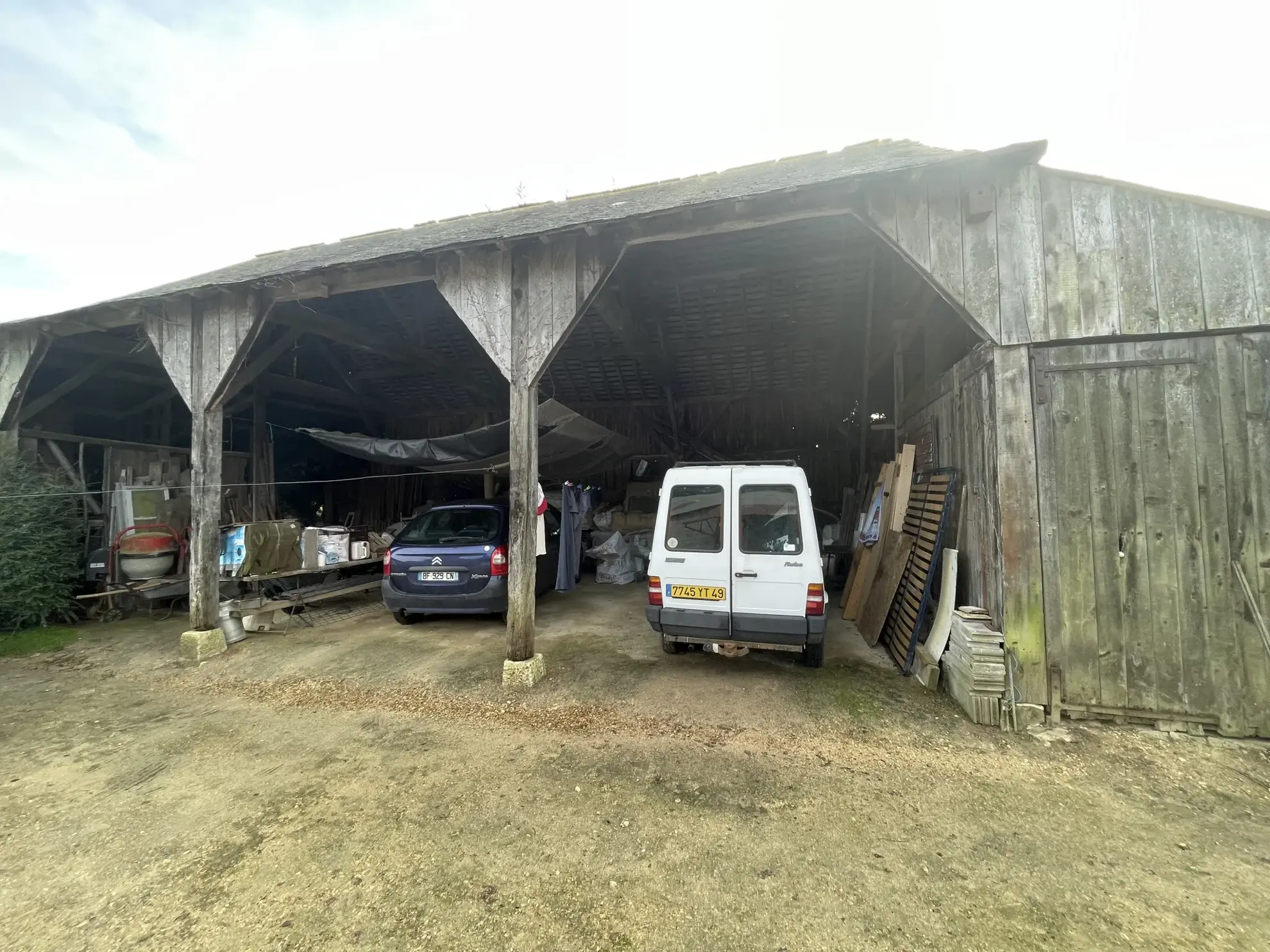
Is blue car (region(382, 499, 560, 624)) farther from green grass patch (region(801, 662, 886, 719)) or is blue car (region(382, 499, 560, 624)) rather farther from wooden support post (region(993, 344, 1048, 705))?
wooden support post (region(993, 344, 1048, 705))

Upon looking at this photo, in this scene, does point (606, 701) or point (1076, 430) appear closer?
point (1076, 430)

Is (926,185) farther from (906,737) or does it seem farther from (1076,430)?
(906,737)

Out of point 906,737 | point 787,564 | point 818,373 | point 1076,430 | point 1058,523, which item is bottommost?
point 906,737

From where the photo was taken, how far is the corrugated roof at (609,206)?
3.95m

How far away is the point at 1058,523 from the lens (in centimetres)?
365

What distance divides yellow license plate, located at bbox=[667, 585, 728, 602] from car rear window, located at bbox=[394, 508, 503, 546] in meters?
2.57

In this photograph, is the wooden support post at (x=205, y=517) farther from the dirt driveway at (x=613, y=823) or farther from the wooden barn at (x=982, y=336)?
the dirt driveway at (x=613, y=823)

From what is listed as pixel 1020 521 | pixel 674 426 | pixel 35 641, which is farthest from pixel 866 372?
pixel 35 641

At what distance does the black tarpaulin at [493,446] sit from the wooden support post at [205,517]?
1301mm

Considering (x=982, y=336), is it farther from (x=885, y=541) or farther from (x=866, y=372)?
(x=866, y=372)

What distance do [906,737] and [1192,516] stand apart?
2.57 meters

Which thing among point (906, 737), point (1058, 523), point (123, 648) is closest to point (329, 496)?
point (123, 648)

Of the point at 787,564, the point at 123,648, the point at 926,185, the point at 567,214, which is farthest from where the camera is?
the point at 123,648

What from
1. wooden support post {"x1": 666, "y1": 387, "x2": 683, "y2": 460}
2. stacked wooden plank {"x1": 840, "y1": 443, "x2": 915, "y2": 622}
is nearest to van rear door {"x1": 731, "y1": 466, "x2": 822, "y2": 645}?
stacked wooden plank {"x1": 840, "y1": 443, "x2": 915, "y2": 622}
